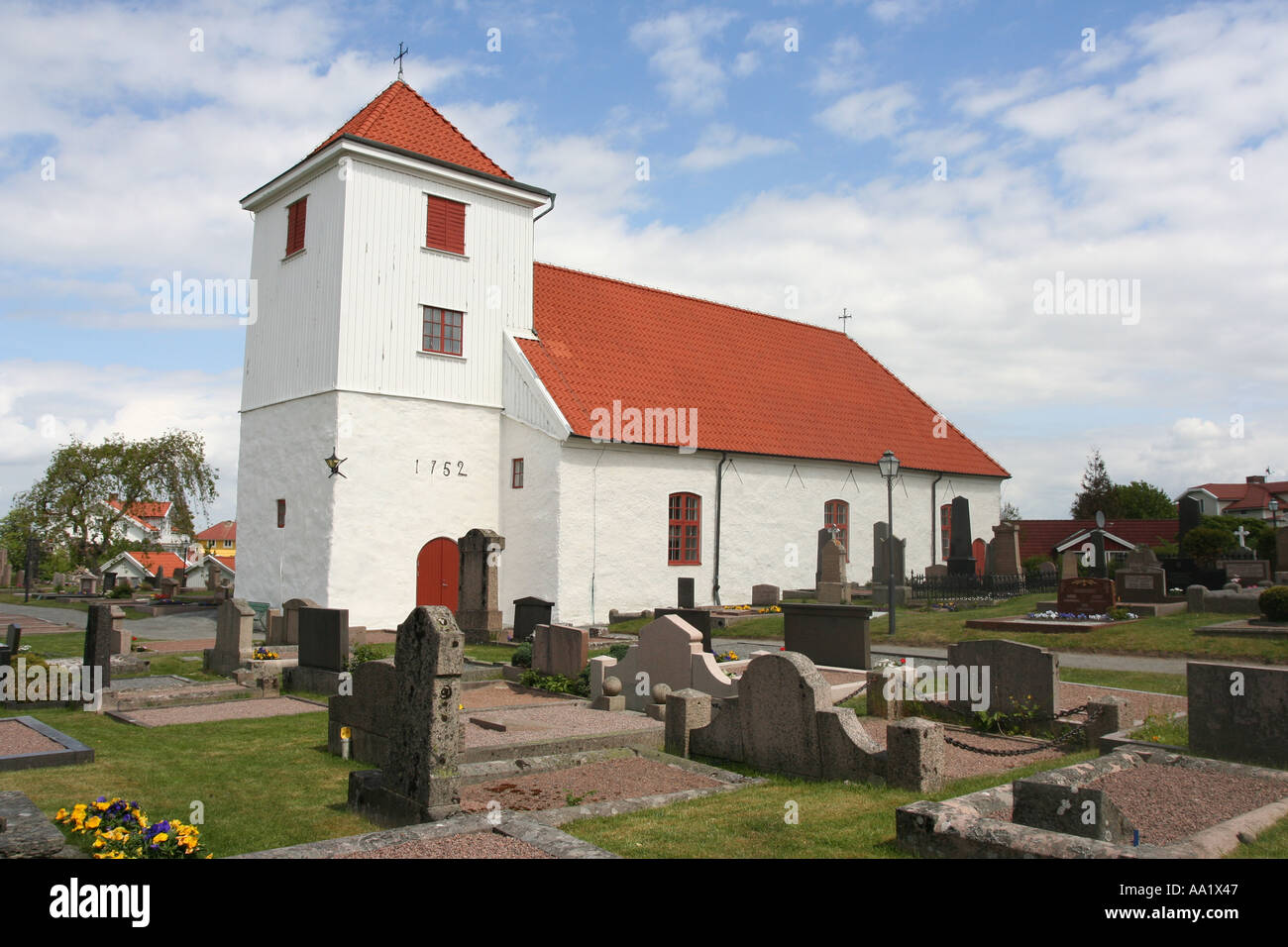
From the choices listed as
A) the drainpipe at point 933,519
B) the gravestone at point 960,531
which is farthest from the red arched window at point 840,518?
the drainpipe at point 933,519

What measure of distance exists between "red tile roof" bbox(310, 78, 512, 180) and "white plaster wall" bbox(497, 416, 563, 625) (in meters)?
6.68

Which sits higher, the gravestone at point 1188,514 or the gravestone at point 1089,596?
the gravestone at point 1188,514

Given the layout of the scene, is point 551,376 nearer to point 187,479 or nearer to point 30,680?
point 30,680

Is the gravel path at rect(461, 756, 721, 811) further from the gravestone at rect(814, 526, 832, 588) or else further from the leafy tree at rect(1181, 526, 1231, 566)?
the leafy tree at rect(1181, 526, 1231, 566)

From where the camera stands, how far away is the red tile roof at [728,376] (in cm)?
2412

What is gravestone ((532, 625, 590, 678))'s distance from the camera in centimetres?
1320

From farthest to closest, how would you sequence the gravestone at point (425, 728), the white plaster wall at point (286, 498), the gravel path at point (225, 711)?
the white plaster wall at point (286, 498) < the gravel path at point (225, 711) < the gravestone at point (425, 728)

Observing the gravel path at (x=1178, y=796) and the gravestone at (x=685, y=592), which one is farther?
the gravestone at (x=685, y=592)

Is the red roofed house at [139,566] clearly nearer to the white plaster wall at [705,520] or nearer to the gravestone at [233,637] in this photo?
the white plaster wall at [705,520]

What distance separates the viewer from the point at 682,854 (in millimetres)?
5359

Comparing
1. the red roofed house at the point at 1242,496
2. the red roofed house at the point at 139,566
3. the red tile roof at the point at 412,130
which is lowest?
the red roofed house at the point at 139,566

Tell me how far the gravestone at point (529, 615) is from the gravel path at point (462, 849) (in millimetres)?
11996

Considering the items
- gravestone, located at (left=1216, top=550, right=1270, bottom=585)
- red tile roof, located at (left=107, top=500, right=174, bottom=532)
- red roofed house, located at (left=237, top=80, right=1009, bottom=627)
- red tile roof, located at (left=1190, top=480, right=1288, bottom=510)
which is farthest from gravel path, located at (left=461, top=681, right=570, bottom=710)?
red tile roof, located at (left=1190, top=480, right=1288, bottom=510)
